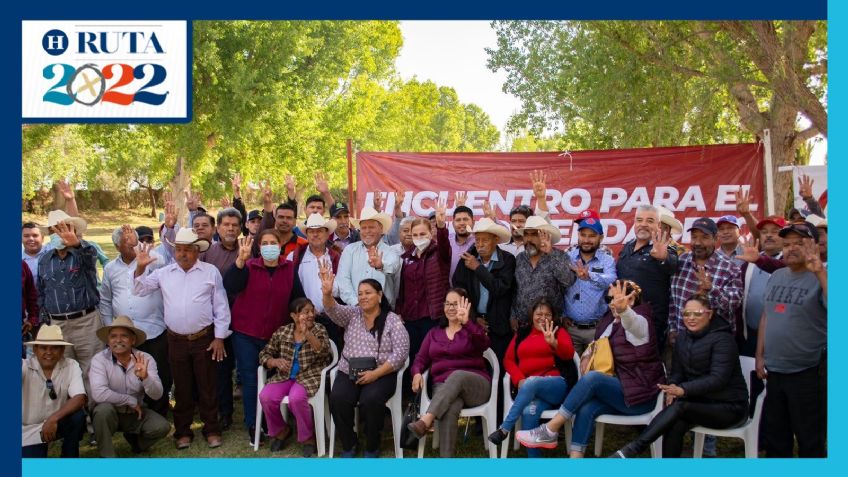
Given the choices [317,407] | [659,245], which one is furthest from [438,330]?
[659,245]

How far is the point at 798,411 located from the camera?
470cm

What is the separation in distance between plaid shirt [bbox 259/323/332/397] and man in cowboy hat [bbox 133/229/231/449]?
0.38 metres

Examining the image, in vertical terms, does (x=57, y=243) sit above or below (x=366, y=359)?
above

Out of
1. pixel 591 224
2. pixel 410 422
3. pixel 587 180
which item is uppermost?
pixel 587 180

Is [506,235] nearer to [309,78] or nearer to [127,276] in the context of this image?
[127,276]

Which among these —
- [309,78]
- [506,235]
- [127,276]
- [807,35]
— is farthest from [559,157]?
[309,78]

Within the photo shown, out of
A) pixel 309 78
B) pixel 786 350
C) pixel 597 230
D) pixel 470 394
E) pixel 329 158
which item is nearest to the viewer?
pixel 786 350

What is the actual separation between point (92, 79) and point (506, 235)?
321 cm

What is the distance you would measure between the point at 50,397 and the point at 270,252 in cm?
179

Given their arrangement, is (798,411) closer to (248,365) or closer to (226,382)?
(248,365)

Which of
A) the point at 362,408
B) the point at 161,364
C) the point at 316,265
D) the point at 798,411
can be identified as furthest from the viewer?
the point at 316,265

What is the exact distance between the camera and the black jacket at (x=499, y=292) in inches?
218

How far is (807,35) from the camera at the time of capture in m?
8.76

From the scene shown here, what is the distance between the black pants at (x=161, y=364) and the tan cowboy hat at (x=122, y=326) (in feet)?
1.05
